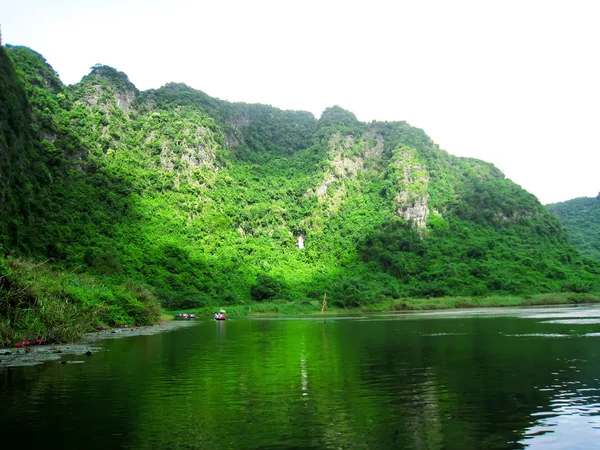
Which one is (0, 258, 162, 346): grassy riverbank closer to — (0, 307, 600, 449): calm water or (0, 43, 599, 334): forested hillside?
(0, 307, 600, 449): calm water

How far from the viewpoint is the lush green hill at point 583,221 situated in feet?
431

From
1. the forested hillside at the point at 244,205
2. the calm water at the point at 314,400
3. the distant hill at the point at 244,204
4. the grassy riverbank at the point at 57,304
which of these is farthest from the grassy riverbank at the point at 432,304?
the calm water at the point at 314,400

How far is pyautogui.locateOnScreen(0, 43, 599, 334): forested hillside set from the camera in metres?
84.6

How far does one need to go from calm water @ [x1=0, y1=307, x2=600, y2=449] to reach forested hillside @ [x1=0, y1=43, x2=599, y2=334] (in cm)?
4938

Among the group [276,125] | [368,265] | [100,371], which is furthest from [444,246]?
[100,371]

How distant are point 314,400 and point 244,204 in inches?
4740

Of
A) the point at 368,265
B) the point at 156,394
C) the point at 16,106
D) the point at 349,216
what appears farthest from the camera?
the point at 349,216

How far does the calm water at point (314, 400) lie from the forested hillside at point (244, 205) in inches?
1944

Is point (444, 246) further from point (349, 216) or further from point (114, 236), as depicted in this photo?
point (114, 236)

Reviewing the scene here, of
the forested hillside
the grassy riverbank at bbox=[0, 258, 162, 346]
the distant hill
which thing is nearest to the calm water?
the grassy riverbank at bbox=[0, 258, 162, 346]

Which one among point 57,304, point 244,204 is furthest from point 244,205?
point 57,304

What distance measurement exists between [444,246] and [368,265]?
18.6m

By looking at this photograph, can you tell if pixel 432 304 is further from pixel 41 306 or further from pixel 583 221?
pixel 583 221

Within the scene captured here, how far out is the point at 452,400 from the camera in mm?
12008
